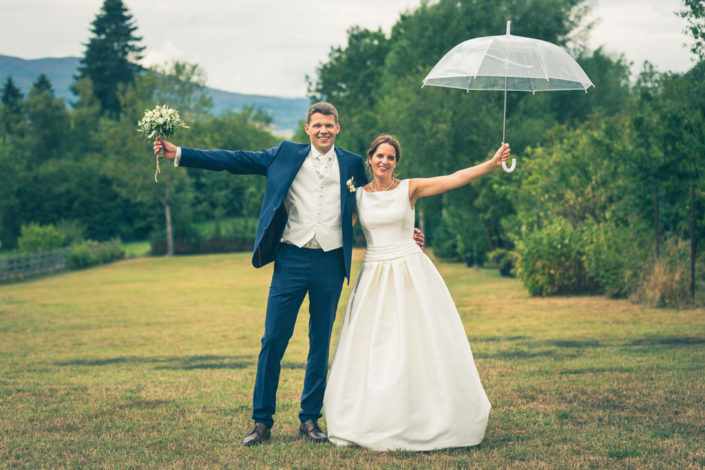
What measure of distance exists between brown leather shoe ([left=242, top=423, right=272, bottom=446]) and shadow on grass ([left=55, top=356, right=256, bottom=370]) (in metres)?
4.29

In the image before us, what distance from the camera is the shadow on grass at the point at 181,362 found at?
31.8 feet

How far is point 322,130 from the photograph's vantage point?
5.29 meters

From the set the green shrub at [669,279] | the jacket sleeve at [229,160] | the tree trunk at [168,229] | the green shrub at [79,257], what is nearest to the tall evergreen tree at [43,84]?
the tree trunk at [168,229]

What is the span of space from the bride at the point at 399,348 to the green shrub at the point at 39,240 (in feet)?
128

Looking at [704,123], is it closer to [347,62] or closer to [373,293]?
[373,293]

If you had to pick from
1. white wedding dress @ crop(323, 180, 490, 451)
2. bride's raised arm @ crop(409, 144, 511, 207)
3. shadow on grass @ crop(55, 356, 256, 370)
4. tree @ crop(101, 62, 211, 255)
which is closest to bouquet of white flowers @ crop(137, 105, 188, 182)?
white wedding dress @ crop(323, 180, 490, 451)

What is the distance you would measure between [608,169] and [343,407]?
12.2m

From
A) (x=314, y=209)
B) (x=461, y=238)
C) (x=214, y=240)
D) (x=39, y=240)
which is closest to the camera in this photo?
(x=314, y=209)

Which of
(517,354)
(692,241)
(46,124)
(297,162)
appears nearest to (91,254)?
(46,124)

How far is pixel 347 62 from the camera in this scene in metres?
54.3

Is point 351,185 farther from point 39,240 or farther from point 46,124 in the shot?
point 46,124

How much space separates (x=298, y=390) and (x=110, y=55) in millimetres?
61643

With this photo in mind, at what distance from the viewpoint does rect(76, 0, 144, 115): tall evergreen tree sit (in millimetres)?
63062

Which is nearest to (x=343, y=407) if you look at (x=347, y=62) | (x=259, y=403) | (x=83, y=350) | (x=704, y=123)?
(x=259, y=403)
